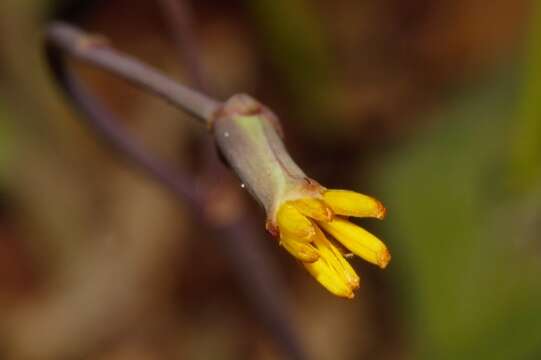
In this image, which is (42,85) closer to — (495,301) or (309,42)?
(309,42)

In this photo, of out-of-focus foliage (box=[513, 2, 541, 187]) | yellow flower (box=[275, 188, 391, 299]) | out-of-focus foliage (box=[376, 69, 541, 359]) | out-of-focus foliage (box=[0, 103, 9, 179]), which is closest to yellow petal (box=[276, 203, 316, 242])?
yellow flower (box=[275, 188, 391, 299])

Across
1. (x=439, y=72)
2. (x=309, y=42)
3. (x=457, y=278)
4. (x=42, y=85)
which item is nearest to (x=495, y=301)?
(x=457, y=278)

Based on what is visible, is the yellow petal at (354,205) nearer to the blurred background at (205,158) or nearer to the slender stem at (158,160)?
the slender stem at (158,160)

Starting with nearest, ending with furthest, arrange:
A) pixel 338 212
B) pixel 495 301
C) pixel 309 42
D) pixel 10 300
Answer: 1. pixel 338 212
2. pixel 495 301
3. pixel 309 42
4. pixel 10 300

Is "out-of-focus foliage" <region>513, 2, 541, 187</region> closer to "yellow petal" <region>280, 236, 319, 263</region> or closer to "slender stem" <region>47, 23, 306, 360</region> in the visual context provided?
"slender stem" <region>47, 23, 306, 360</region>

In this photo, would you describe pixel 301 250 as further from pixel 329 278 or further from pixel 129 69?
pixel 129 69

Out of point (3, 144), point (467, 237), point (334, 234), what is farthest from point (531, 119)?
point (3, 144)
